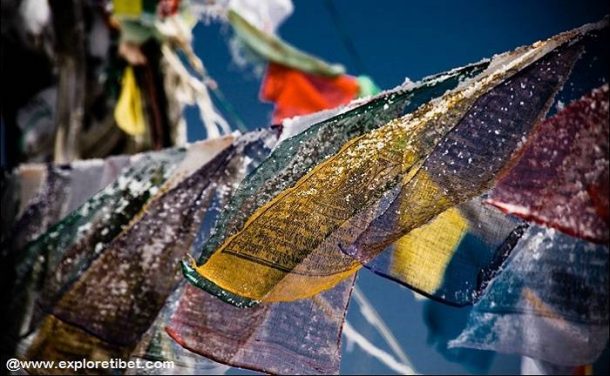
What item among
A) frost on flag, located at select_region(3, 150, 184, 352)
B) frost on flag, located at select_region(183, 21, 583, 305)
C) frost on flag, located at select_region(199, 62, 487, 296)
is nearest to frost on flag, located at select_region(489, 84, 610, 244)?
frost on flag, located at select_region(183, 21, 583, 305)

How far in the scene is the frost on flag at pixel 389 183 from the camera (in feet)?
4.51

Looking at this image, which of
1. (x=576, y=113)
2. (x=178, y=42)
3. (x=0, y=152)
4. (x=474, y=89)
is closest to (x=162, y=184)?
(x=474, y=89)

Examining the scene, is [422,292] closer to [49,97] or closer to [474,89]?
[474,89]

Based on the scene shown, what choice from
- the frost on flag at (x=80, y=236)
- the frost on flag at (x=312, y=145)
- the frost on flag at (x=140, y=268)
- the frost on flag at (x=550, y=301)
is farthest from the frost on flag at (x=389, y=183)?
the frost on flag at (x=80, y=236)

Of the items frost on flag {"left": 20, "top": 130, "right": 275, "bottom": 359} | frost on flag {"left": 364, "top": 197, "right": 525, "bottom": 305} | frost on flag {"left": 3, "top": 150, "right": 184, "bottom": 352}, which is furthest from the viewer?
frost on flag {"left": 3, "top": 150, "right": 184, "bottom": 352}

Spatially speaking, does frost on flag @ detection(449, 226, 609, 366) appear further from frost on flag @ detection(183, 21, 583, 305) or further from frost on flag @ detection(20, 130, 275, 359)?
frost on flag @ detection(20, 130, 275, 359)

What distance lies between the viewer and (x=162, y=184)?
2.25 metres

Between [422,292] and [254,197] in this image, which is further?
[422,292]

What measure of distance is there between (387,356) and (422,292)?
192 cm

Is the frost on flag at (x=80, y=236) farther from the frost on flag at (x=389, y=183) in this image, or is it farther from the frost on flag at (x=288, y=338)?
the frost on flag at (x=389, y=183)

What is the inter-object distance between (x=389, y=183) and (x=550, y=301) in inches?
21.3

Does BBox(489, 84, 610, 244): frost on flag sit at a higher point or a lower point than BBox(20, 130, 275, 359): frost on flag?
higher

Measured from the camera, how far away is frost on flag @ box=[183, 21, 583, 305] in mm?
1376

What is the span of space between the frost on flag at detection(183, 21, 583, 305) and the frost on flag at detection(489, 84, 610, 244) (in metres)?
0.05
